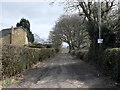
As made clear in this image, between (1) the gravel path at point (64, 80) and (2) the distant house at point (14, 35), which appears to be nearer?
(1) the gravel path at point (64, 80)

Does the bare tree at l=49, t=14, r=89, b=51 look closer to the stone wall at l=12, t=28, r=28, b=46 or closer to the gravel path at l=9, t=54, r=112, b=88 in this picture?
the stone wall at l=12, t=28, r=28, b=46

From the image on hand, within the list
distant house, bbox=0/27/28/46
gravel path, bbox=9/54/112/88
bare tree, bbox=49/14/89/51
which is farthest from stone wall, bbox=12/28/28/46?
gravel path, bbox=9/54/112/88

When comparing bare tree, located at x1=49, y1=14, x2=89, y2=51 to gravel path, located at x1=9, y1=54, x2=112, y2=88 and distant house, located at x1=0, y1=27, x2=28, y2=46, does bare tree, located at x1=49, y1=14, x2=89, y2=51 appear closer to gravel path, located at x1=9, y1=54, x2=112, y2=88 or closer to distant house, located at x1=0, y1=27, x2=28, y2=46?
distant house, located at x1=0, y1=27, x2=28, y2=46

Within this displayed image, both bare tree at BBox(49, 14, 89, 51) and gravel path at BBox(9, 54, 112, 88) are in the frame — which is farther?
bare tree at BBox(49, 14, 89, 51)

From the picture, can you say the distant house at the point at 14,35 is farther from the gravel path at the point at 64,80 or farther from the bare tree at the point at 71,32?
the gravel path at the point at 64,80

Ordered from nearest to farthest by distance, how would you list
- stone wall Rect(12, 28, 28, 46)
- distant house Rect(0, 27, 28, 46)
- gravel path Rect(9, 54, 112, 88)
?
gravel path Rect(9, 54, 112, 88) → distant house Rect(0, 27, 28, 46) → stone wall Rect(12, 28, 28, 46)

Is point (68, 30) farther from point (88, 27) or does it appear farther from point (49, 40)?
point (88, 27)

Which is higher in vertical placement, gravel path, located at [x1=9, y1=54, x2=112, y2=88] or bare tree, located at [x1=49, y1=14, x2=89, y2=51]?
bare tree, located at [x1=49, y1=14, x2=89, y2=51]

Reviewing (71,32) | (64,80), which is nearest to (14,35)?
(71,32)

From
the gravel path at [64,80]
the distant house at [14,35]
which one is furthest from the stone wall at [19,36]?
the gravel path at [64,80]

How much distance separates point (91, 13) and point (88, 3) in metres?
1.29

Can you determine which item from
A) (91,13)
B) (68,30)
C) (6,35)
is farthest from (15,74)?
(68,30)

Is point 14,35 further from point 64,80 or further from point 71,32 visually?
point 64,80

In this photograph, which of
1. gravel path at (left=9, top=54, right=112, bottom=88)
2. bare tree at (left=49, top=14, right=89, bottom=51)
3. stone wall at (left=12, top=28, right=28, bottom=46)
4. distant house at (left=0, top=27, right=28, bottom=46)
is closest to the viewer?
gravel path at (left=9, top=54, right=112, bottom=88)
